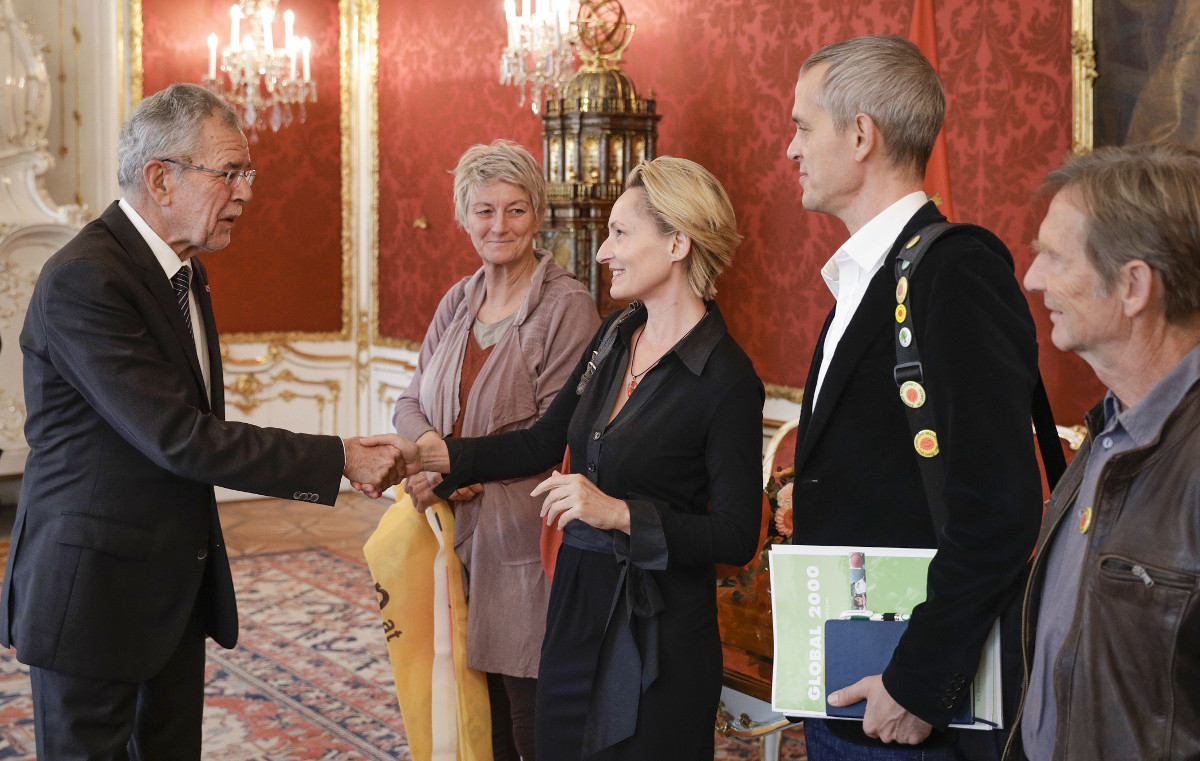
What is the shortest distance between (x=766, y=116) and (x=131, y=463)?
10.4 ft

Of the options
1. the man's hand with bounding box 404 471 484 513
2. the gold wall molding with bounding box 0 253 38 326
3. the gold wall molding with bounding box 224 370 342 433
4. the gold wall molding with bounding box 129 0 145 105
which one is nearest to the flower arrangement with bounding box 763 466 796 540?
the man's hand with bounding box 404 471 484 513

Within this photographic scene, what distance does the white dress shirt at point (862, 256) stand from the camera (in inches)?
61.6

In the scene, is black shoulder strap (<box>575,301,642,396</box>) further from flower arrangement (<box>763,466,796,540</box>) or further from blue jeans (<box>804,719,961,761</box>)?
blue jeans (<box>804,719,961,761</box>)

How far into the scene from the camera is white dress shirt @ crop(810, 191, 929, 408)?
5.13ft

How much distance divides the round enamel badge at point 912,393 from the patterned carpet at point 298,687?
225 cm

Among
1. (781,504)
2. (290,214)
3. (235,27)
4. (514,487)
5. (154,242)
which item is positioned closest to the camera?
(154,242)

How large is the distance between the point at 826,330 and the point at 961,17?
102 inches

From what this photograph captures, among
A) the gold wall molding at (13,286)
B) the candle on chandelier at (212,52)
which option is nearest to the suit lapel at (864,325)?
the gold wall molding at (13,286)

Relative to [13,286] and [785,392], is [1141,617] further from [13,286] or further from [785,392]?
[13,286]

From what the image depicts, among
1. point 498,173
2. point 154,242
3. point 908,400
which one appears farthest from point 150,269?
point 908,400

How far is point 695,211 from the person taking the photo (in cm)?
207

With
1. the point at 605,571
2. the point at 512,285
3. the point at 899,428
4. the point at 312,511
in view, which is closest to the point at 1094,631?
the point at 899,428

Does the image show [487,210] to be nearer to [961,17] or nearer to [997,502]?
[997,502]

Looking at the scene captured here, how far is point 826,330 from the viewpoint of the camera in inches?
67.7
